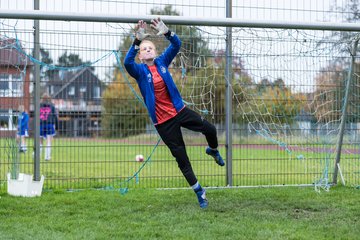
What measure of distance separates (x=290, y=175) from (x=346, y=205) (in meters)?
2.93

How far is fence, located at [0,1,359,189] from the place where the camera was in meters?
8.74

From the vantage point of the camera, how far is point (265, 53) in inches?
355

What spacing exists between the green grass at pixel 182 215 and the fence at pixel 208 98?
41.8 inches

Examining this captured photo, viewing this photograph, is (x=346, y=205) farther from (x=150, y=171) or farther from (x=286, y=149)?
(x=150, y=171)

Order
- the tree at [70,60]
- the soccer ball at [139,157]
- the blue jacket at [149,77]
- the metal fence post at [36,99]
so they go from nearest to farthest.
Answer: the blue jacket at [149,77] → the metal fence post at [36,99] → the tree at [70,60] → the soccer ball at [139,157]

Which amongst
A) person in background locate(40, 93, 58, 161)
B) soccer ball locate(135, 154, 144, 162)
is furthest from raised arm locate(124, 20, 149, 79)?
soccer ball locate(135, 154, 144, 162)

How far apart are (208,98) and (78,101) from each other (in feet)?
7.48

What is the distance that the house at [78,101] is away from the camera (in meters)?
9.45

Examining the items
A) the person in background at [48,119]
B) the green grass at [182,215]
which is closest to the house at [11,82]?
the person in background at [48,119]

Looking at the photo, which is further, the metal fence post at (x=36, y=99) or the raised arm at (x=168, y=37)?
the metal fence post at (x=36, y=99)

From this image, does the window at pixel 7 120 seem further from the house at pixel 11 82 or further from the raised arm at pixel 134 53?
the raised arm at pixel 134 53

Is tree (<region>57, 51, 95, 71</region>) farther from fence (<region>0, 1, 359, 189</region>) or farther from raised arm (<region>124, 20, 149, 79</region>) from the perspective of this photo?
raised arm (<region>124, 20, 149, 79</region>)

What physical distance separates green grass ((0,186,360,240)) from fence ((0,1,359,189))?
1.06 metres

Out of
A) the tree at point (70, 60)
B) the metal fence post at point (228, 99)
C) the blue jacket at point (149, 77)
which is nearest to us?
the blue jacket at point (149, 77)
